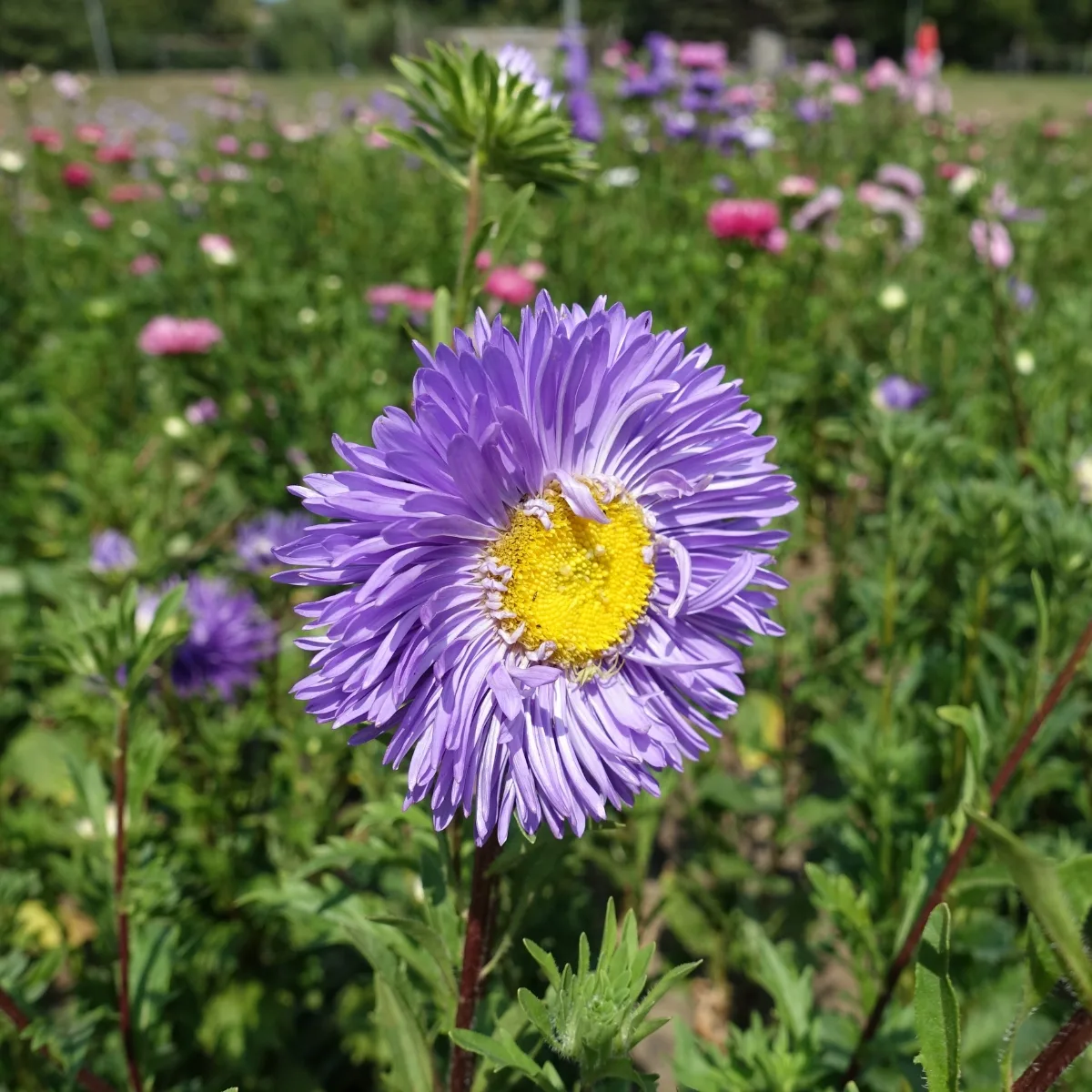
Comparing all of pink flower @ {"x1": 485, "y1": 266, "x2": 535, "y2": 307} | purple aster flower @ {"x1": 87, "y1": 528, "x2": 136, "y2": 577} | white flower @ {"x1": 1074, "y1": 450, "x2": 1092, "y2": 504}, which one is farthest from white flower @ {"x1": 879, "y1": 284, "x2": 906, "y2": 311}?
purple aster flower @ {"x1": 87, "y1": 528, "x2": 136, "y2": 577}

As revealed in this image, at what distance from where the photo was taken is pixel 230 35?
3909cm

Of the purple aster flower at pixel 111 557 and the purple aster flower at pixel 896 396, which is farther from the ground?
the purple aster flower at pixel 896 396

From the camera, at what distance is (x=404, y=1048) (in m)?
0.94

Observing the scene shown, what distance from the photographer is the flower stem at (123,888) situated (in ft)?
3.79

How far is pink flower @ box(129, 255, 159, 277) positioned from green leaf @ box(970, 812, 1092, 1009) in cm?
466

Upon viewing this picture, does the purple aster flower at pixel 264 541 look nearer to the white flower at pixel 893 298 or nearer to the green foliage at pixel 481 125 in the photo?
the green foliage at pixel 481 125

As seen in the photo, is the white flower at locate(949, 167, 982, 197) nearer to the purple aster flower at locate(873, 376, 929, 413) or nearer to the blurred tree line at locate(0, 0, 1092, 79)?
the purple aster flower at locate(873, 376, 929, 413)

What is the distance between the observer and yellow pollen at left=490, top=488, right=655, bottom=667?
0.93m

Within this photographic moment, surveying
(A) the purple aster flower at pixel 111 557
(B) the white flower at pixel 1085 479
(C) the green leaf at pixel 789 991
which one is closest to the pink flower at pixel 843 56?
(B) the white flower at pixel 1085 479

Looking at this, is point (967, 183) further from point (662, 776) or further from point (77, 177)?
point (77, 177)

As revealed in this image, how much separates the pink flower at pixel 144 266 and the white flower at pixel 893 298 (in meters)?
3.48

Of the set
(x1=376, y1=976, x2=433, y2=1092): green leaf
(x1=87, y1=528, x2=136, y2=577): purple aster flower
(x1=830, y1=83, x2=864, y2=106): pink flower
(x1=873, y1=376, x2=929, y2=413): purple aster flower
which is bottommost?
(x1=87, y1=528, x2=136, y2=577): purple aster flower

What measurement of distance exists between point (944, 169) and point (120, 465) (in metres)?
4.44

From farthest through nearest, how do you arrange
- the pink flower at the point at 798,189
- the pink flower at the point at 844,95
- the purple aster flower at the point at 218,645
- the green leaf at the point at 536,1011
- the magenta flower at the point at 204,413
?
the pink flower at the point at 844,95 → the pink flower at the point at 798,189 → the magenta flower at the point at 204,413 → the purple aster flower at the point at 218,645 → the green leaf at the point at 536,1011
